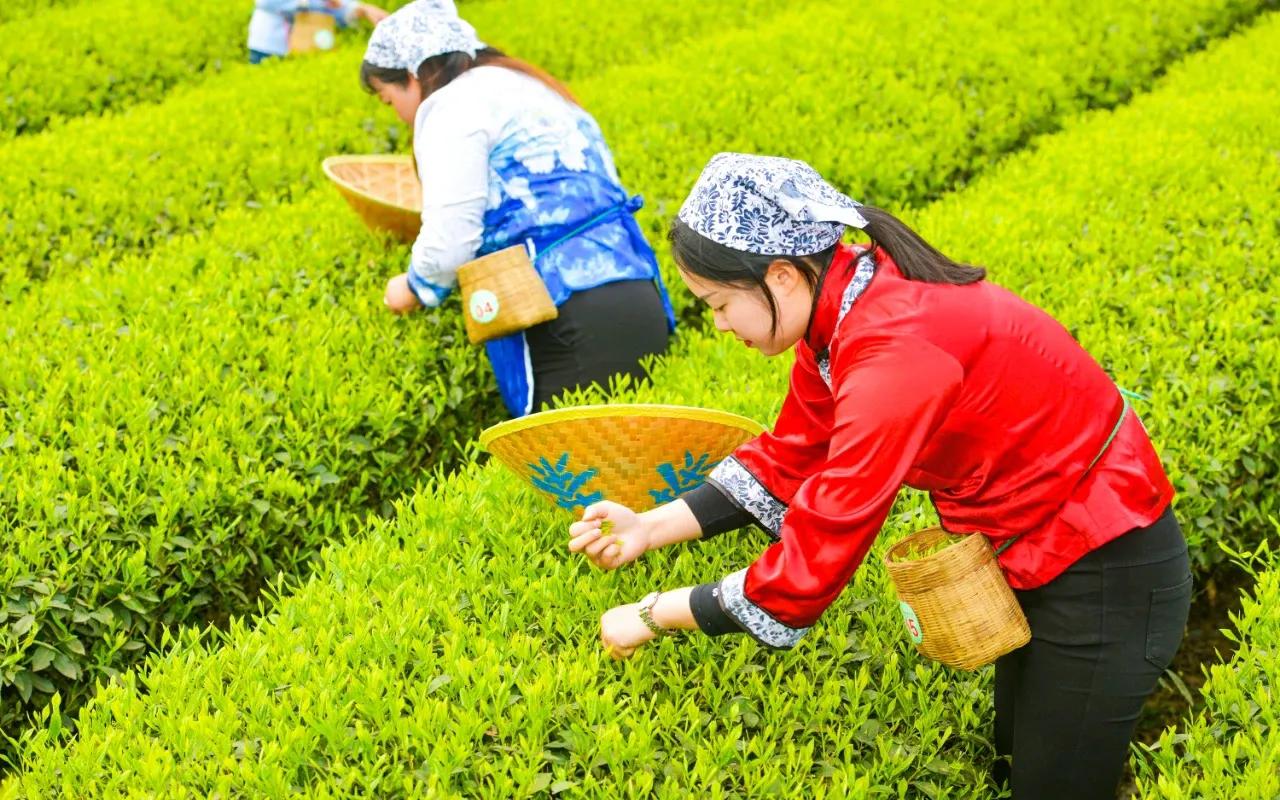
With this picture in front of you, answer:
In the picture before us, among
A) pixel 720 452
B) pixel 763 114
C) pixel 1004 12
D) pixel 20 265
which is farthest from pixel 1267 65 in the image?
pixel 20 265

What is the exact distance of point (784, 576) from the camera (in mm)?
2115

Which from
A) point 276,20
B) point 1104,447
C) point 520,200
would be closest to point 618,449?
point 1104,447

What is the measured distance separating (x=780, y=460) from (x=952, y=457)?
1.59 ft

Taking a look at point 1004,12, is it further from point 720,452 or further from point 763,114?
point 720,452

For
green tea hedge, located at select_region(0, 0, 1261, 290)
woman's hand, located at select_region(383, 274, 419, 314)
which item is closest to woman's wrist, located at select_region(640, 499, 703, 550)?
woman's hand, located at select_region(383, 274, 419, 314)

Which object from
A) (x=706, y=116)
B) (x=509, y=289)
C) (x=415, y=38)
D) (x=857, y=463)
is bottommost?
(x=706, y=116)

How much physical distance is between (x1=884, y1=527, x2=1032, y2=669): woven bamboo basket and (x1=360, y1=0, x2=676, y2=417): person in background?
2.01 m

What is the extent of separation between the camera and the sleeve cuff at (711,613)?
2203mm

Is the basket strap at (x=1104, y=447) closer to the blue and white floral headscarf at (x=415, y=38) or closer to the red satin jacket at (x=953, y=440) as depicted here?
the red satin jacket at (x=953, y=440)

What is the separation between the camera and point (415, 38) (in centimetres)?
400

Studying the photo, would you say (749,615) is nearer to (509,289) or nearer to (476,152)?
(509,289)

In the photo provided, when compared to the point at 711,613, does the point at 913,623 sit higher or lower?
lower

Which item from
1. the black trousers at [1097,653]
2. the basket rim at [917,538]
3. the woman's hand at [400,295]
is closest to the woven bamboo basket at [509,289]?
the woman's hand at [400,295]

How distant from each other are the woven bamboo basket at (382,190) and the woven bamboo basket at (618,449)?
2.20 m
